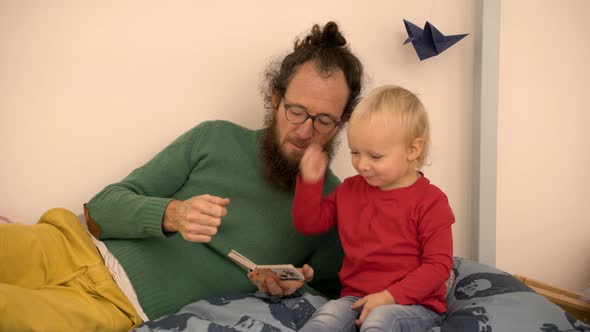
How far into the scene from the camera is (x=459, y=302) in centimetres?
172

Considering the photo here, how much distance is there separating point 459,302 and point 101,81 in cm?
162

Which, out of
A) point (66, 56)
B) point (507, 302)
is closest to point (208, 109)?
point (66, 56)

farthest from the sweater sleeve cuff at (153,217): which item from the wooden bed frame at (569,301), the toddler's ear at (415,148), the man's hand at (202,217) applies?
the wooden bed frame at (569,301)

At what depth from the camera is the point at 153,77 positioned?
7.40 ft

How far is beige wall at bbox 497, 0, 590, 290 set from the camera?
2547 mm

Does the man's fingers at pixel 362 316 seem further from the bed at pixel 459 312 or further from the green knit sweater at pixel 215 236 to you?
the green knit sweater at pixel 215 236

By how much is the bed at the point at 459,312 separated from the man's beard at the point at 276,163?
453 millimetres

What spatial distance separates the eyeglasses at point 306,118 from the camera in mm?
1938

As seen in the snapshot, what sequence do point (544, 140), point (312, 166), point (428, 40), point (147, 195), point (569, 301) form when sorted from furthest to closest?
point (544, 140)
point (428, 40)
point (569, 301)
point (147, 195)
point (312, 166)

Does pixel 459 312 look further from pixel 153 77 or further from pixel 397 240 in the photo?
pixel 153 77

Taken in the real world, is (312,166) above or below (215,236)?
above

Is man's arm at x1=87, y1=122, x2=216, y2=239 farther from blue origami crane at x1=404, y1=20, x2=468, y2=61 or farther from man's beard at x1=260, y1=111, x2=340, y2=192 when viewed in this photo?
blue origami crane at x1=404, y1=20, x2=468, y2=61

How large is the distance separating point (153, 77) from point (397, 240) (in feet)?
4.17

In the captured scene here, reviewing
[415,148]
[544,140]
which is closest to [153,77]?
[415,148]
